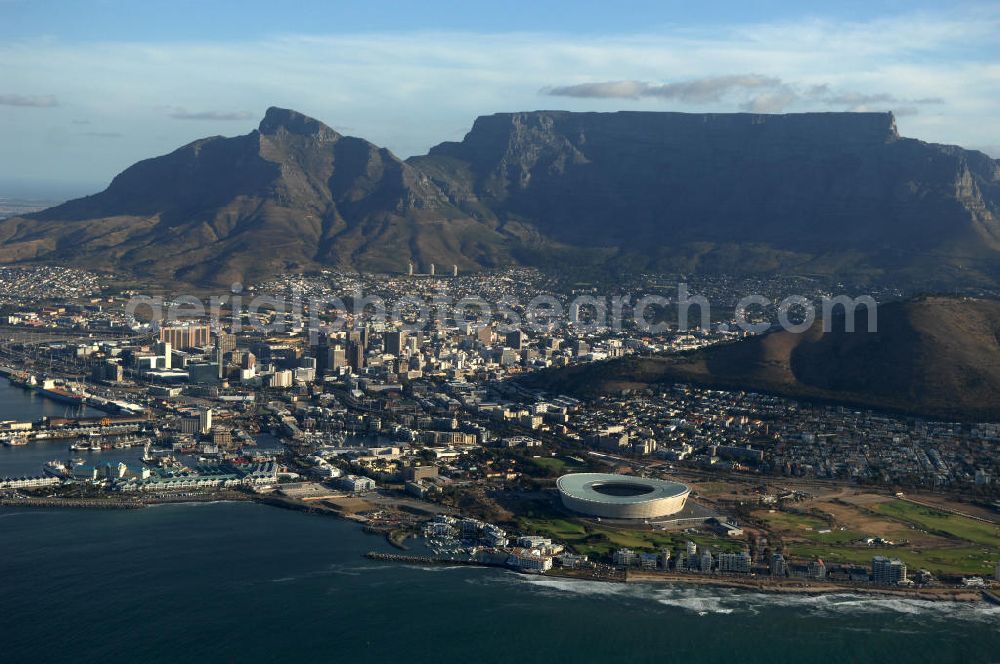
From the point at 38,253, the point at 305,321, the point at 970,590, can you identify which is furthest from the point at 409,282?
the point at 970,590

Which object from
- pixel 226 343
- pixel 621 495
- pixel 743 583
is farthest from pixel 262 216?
pixel 743 583

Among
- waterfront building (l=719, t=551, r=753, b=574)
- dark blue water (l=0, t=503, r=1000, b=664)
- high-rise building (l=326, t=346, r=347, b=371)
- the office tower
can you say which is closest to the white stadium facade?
waterfront building (l=719, t=551, r=753, b=574)

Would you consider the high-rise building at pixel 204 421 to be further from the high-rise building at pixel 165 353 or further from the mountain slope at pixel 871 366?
the mountain slope at pixel 871 366

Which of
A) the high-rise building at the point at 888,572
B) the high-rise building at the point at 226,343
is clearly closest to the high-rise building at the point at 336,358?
the high-rise building at the point at 226,343

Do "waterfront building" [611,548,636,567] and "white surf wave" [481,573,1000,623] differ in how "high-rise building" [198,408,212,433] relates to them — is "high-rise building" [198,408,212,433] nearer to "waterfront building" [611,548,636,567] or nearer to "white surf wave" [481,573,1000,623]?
"white surf wave" [481,573,1000,623]

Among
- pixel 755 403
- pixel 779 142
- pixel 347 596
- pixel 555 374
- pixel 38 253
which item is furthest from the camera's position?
pixel 779 142

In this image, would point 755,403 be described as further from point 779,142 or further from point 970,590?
point 779,142

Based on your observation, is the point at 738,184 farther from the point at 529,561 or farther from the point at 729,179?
the point at 529,561
